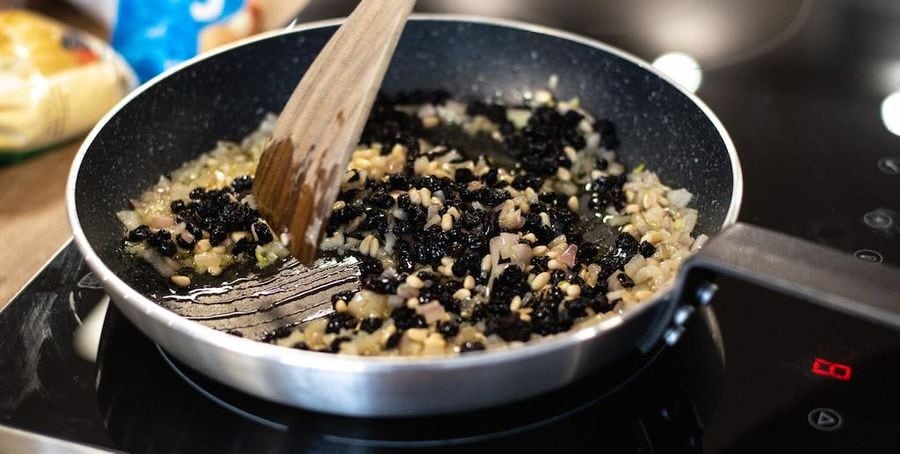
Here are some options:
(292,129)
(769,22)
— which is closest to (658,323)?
(292,129)

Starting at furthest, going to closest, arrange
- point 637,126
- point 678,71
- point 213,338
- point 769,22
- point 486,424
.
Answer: point 769,22 < point 678,71 < point 637,126 < point 486,424 < point 213,338

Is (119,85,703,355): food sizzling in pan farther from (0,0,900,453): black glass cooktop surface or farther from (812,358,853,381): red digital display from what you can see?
(812,358,853,381): red digital display

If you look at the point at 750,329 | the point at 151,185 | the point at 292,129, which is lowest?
the point at 151,185

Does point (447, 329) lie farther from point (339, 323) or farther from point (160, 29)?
point (160, 29)

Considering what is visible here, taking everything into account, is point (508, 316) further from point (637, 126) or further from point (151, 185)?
point (151, 185)

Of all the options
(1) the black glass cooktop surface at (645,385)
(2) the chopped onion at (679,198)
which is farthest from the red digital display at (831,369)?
(2) the chopped onion at (679,198)

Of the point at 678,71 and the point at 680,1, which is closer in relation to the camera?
the point at 678,71
